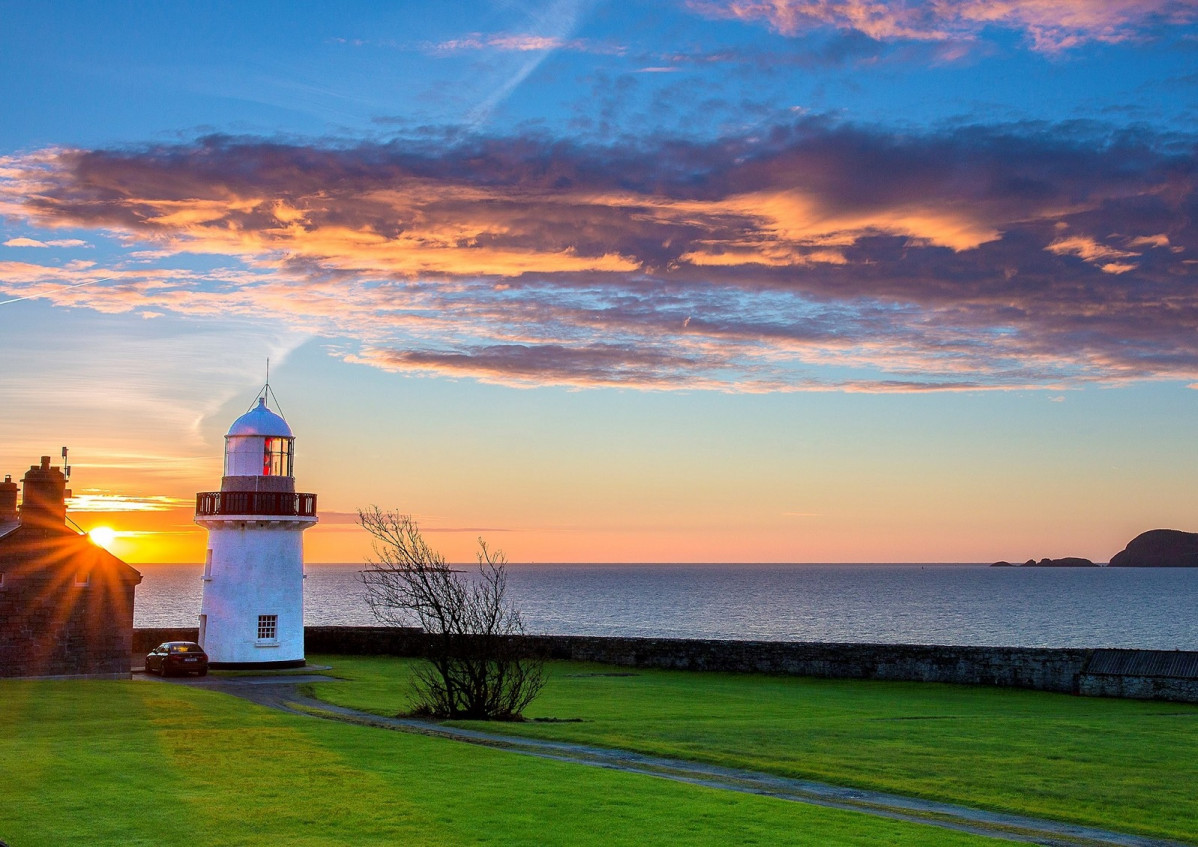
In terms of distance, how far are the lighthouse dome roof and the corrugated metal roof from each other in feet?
91.5

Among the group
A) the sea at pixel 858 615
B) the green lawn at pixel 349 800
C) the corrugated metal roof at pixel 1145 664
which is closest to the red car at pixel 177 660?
the green lawn at pixel 349 800

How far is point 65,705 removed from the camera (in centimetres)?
2612

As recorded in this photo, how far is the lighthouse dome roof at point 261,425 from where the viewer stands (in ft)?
133

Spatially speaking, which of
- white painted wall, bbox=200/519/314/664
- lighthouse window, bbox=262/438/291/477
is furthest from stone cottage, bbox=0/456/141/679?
lighthouse window, bbox=262/438/291/477

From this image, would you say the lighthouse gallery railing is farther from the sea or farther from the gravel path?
the sea

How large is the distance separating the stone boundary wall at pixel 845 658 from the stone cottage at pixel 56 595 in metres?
10.5

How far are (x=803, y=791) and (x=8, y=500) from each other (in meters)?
30.2

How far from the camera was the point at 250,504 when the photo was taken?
39.6 meters

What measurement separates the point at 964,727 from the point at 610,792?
1182 cm

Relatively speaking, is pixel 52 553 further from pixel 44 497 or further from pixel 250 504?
pixel 250 504

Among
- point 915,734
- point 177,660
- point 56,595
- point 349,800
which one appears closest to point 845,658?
point 915,734

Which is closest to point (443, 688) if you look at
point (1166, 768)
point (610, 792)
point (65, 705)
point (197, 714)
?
point (197, 714)

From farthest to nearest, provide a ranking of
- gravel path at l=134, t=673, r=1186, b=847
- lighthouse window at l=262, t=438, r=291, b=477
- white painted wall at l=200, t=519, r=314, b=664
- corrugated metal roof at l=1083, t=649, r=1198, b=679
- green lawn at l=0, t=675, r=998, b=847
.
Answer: lighthouse window at l=262, t=438, r=291, b=477 < white painted wall at l=200, t=519, r=314, b=664 < corrugated metal roof at l=1083, t=649, r=1198, b=679 < gravel path at l=134, t=673, r=1186, b=847 < green lawn at l=0, t=675, r=998, b=847

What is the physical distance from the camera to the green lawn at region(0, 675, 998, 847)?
42.3 ft
